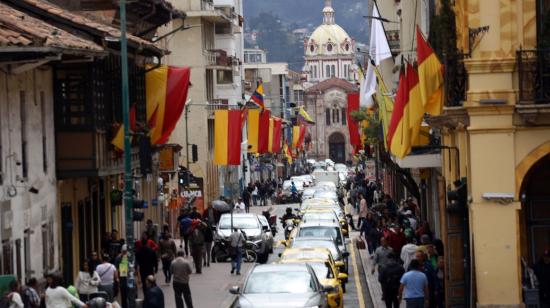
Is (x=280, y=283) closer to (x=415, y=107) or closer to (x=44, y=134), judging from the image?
(x=415, y=107)

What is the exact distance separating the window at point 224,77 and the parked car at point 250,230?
1448 inches

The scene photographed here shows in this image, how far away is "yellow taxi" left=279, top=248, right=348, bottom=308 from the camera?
1137 inches

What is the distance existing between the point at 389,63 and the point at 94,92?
26257 mm

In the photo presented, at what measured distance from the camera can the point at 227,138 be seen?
54.4 m

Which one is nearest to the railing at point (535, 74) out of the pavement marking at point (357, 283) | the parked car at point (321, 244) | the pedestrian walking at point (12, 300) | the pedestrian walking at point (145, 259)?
the pedestrian walking at point (12, 300)

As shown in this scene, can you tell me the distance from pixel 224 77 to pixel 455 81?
6077 cm

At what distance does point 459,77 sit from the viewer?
26.6 m

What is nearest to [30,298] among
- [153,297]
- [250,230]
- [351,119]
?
[153,297]

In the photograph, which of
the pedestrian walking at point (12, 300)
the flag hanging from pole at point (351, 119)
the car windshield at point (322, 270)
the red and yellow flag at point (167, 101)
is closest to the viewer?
the pedestrian walking at point (12, 300)

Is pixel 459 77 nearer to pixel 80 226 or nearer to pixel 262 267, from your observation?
pixel 262 267

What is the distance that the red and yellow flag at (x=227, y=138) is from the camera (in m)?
53.8

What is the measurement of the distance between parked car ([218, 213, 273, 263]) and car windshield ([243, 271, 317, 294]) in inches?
797

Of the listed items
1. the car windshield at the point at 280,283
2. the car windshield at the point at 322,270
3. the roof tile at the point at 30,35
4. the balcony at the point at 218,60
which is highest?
the balcony at the point at 218,60

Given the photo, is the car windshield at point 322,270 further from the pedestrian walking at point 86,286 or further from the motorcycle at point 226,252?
the motorcycle at point 226,252
